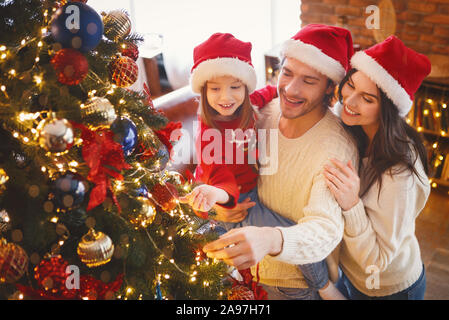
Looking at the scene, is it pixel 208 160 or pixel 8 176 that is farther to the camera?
pixel 208 160

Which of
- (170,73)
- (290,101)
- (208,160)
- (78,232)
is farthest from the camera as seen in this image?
(170,73)

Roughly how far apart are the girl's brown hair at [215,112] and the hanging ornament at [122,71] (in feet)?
1.65

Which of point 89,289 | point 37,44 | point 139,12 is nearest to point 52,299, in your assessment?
point 89,289

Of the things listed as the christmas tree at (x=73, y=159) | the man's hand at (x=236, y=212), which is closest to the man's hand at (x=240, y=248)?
the christmas tree at (x=73, y=159)

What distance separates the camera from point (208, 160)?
4.68 ft

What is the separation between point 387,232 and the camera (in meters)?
1.27

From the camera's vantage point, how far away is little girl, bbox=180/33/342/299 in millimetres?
1345

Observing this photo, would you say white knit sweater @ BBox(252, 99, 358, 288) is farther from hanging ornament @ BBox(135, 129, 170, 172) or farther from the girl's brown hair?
hanging ornament @ BBox(135, 129, 170, 172)

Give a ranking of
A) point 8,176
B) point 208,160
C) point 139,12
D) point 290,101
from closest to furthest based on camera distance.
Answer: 1. point 8,176
2. point 290,101
3. point 208,160
4. point 139,12

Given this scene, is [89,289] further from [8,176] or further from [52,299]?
[8,176]

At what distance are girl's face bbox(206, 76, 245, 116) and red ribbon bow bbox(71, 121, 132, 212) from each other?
0.62 m

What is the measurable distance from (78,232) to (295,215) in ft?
2.46

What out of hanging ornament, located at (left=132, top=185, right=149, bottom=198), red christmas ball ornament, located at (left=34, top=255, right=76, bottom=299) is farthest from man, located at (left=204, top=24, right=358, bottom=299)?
red christmas ball ornament, located at (left=34, top=255, right=76, bottom=299)

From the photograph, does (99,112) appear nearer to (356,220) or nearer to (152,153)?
(152,153)
